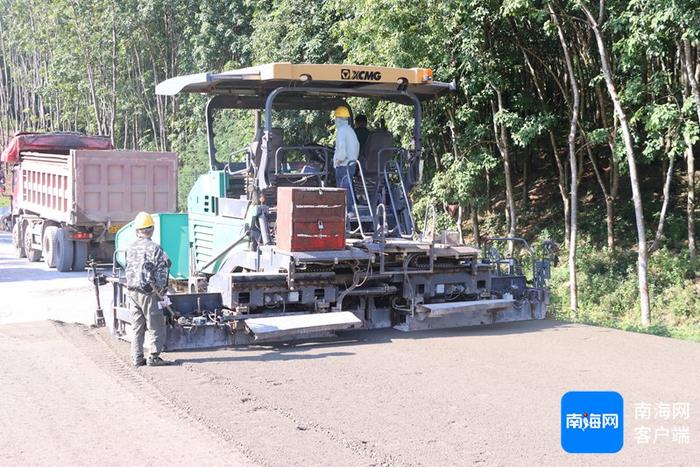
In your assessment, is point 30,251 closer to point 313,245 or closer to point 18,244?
point 18,244

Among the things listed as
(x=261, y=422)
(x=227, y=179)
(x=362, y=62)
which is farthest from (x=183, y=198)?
(x=261, y=422)

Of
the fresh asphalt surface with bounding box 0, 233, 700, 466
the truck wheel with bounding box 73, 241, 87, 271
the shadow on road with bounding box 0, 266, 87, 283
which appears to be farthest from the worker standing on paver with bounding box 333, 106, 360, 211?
the truck wheel with bounding box 73, 241, 87, 271

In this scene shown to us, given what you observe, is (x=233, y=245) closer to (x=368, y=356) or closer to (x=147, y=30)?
(x=368, y=356)

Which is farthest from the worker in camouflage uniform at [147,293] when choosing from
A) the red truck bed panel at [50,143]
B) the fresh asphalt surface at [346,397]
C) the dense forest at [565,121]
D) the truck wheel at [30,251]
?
the red truck bed panel at [50,143]

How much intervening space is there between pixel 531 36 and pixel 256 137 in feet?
32.8

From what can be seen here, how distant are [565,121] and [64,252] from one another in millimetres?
11103

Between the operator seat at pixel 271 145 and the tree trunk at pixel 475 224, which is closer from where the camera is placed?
the operator seat at pixel 271 145

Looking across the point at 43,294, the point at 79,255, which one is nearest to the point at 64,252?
the point at 79,255

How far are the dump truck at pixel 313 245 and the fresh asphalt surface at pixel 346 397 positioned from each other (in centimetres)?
30

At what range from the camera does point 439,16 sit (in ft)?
51.8

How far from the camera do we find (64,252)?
1678cm

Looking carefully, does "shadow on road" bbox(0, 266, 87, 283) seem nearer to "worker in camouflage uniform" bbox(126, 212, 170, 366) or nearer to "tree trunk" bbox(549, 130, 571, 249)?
"worker in camouflage uniform" bbox(126, 212, 170, 366)

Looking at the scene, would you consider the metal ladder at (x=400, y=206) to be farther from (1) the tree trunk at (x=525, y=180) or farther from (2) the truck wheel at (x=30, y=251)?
(2) the truck wheel at (x=30, y=251)

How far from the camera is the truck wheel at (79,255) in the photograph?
16875 mm
